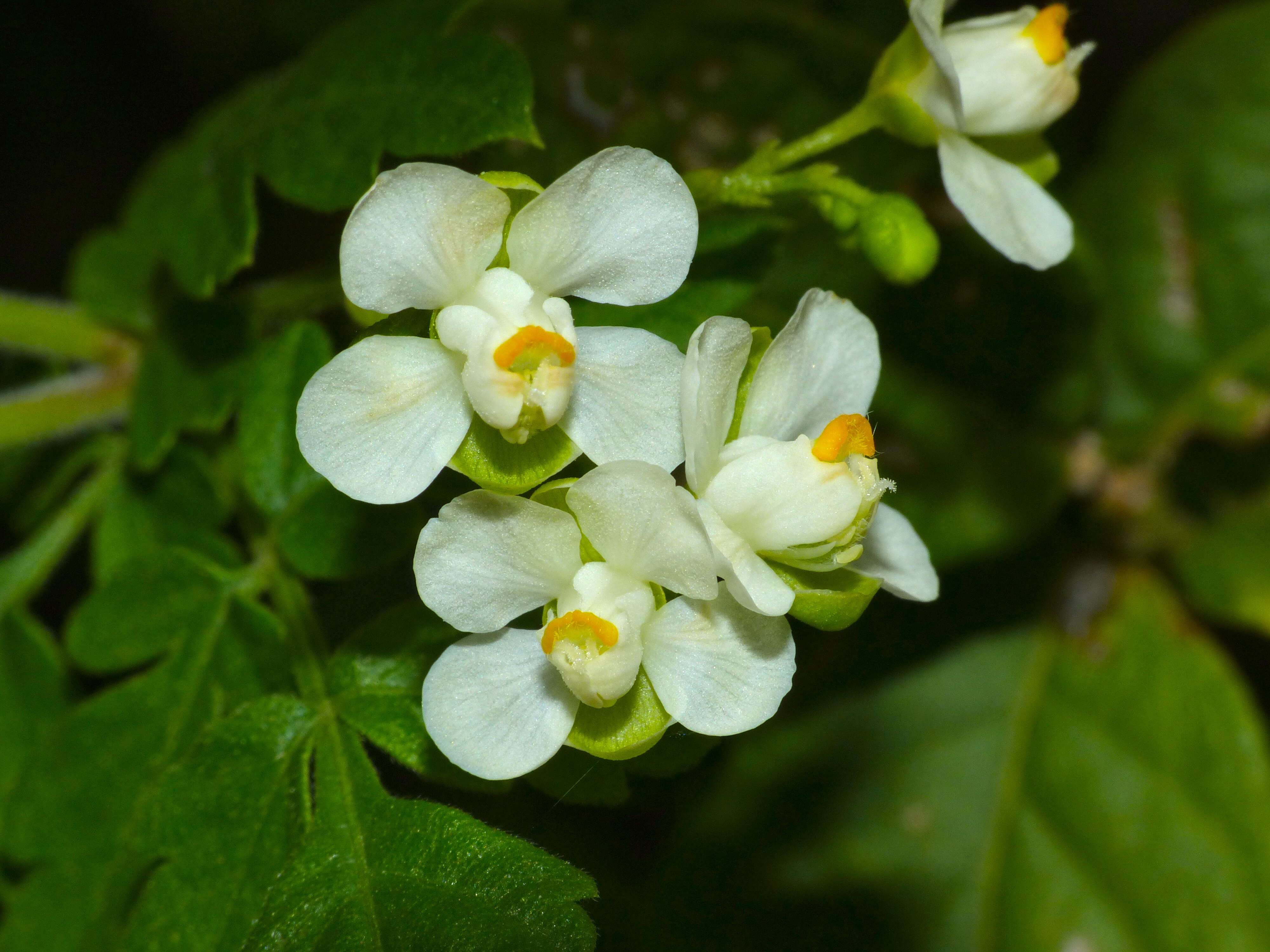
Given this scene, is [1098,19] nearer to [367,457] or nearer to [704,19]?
[704,19]

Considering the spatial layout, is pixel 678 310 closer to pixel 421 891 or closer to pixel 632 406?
pixel 632 406

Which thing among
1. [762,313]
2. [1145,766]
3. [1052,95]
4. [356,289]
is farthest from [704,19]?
[1145,766]

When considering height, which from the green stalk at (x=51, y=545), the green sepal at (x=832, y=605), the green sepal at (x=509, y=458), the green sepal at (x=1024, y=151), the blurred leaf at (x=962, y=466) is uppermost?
the green sepal at (x=509, y=458)

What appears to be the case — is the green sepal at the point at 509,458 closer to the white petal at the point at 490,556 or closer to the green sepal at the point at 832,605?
the white petal at the point at 490,556

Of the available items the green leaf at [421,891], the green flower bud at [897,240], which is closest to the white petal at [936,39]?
the green flower bud at [897,240]

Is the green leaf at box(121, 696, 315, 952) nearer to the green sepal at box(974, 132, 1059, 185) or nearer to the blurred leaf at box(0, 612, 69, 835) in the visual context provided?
the blurred leaf at box(0, 612, 69, 835)

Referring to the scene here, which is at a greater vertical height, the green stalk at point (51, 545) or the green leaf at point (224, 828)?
the green leaf at point (224, 828)


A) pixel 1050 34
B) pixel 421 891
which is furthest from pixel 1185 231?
pixel 421 891
